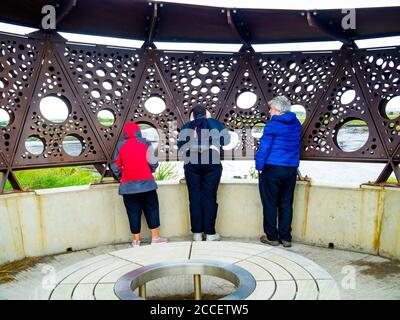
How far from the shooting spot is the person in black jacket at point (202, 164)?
4785 millimetres

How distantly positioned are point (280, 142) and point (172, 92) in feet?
6.35

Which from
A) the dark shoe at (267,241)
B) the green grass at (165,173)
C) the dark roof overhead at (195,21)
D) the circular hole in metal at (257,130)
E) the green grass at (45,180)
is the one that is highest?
the dark roof overhead at (195,21)

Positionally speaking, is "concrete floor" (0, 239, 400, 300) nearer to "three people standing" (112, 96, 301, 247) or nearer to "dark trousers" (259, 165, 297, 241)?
"dark trousers" (259, 165, 297, 241)

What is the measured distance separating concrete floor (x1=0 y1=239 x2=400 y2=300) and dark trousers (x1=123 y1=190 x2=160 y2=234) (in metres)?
0.58

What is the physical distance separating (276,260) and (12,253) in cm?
333

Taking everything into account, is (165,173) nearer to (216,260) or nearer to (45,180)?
(45,180)

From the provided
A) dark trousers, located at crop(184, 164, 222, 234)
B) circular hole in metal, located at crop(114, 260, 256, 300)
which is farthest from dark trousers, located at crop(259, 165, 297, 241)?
circular hole in metal, located at crop(114, 260, 256, 300)

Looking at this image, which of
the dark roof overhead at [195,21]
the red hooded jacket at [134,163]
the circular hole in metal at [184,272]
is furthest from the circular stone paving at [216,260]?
the dark roof overhead at [195,21]

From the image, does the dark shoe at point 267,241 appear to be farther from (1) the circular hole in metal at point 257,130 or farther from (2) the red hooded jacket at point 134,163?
(2) the red hooded jacket at point 134,163

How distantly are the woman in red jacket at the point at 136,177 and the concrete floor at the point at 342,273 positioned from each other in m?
0.69

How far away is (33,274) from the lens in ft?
13.2

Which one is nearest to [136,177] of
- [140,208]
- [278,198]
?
[140,208]
